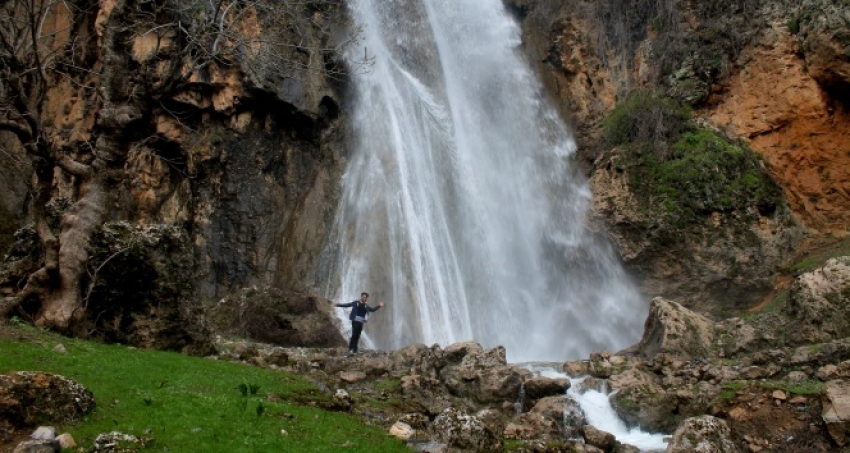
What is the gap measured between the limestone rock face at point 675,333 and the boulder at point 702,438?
6644mm

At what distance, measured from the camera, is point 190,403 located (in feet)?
27.7

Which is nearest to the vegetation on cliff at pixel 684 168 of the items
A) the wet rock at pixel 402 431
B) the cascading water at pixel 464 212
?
the cascading water at pixel 464 212

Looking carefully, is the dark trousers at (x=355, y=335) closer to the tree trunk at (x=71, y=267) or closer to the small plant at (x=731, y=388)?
→ the tree trunk at (x=71, y=267)

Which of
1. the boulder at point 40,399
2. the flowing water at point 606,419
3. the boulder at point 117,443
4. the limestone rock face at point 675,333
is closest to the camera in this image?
the boulder at point 117,443

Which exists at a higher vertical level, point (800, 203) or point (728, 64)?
point (728, 64)

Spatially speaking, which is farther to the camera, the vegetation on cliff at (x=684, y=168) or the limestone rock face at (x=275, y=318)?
the vegetation on cliff at (x=684, y=168)

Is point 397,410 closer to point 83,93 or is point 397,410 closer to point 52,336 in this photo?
point 52,336

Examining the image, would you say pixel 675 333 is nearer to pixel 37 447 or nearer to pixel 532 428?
pixel 532 428

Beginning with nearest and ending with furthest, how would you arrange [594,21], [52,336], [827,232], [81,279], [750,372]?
[52,336], [81,279], [750,372], [827,232], [594,21]

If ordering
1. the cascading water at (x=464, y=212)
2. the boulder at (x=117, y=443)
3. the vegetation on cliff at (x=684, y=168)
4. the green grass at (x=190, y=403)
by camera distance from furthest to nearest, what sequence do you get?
1. the vegetation on cliff at (x=684, y=168)
2. the cascading water at (x=464, y=212)
3. the green grass at (x=190, y=403)
4. the boulder at (x=117, y=443)

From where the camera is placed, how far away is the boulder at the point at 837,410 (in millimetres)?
9898

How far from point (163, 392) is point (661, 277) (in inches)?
797

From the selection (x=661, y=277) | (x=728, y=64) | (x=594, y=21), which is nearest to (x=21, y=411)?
(x=661, y=277)

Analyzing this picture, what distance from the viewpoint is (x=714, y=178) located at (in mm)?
24953
